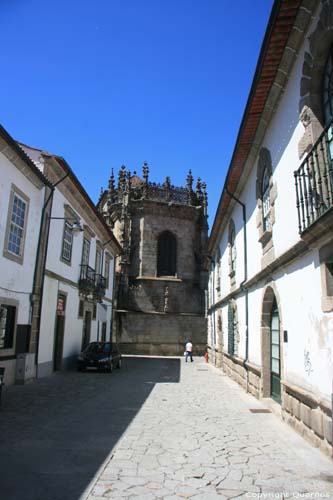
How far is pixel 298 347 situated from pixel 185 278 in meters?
24.4

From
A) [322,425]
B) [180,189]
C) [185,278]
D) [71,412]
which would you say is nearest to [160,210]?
[180,189]

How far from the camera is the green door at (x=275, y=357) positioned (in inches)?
338

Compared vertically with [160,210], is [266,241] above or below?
below

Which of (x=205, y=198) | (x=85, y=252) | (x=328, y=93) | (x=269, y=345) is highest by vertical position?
(x=205, y=198)

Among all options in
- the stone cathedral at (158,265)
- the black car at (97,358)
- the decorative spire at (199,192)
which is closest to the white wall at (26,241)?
the black car at (97,358)

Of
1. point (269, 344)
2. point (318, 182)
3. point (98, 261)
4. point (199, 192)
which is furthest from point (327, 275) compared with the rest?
point (199, 192)

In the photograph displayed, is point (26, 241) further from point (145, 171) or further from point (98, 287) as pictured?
point (145, 171)

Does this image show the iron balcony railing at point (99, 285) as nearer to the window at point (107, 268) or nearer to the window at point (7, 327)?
the window at point (107, 268)

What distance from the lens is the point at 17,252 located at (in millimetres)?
11547

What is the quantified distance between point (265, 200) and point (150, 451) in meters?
6.38

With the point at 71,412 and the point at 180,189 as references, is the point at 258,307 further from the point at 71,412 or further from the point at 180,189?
the point at 180,189

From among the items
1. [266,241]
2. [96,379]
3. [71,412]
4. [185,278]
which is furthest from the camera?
[185,278]

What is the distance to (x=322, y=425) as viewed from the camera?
5258 mm

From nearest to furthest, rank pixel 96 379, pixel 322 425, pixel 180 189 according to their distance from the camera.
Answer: pixel 322 425 → pixel 96 379 → pixel 180 189
